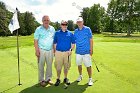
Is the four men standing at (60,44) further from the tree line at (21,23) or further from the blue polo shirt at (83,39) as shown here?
the tree line at (21,23)

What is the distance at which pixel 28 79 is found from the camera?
31.9ft

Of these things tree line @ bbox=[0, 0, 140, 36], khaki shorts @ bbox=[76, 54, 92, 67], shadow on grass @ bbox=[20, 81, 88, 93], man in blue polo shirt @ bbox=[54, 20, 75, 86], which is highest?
tree line @ bbox=[0, 0, 140, 36]

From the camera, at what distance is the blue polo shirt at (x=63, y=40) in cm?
893

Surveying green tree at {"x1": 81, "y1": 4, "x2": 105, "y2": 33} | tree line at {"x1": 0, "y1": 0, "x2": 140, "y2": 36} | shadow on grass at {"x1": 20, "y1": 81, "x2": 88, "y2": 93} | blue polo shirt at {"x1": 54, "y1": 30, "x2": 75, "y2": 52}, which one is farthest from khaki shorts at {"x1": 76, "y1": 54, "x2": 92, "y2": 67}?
green tree at {"x1": 81, "y1": 4, "x2": 105, "y2": 33}

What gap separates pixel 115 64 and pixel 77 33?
4367 mm

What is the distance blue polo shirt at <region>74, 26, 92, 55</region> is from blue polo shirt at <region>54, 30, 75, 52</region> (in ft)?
0.86

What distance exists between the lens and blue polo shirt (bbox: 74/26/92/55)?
29.8 feet

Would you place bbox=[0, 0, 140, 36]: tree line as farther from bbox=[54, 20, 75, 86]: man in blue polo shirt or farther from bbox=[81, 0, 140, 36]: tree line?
bbox=[54, 20, 75, 86]: man in blue polo shirt

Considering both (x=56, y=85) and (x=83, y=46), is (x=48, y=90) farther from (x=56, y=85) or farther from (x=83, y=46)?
(x=83, y=46)

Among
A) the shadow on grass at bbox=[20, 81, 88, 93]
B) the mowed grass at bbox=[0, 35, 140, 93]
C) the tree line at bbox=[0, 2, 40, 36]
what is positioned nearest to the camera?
the shadow on grass at bbox=[20, 81, 88, 93]

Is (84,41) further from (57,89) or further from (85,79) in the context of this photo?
(57,89)

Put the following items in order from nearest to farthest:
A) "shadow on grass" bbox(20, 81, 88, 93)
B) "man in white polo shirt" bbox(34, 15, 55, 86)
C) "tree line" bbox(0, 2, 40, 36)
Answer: "shadow on grass" bbox(20, 81, 88, 93)
"man in white polo shirt" bbox(34, 15, 55, 86)
"tree line" bbox(0, 2, 40, 36)

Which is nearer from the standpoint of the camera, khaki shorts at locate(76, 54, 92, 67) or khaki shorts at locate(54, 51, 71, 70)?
khaki shorts at locate(54, 51, 71, 70)

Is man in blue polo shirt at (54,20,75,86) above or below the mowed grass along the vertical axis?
above
